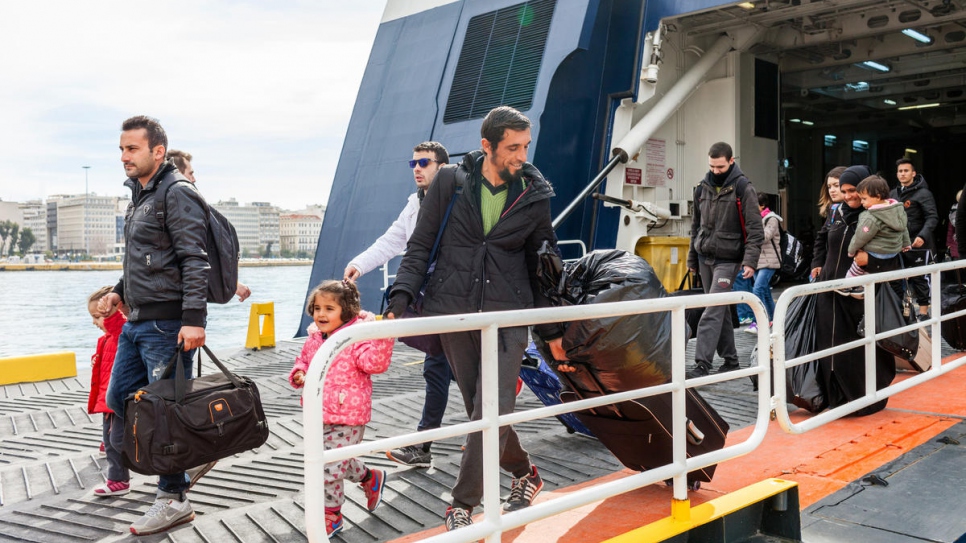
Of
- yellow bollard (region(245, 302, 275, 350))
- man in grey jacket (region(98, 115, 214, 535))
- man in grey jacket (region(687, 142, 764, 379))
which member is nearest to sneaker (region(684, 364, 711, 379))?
man in grey jacket (region(687, 142, 764, 379))

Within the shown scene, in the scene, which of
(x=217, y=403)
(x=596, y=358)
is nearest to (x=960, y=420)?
(x=596, y=358)

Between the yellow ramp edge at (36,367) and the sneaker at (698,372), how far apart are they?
19.5 feet

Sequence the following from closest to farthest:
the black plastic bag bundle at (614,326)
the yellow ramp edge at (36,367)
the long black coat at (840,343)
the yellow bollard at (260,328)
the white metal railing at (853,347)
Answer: the black plastic bag bundle at (614,326) → the white metal railing at (853,347) → the long black coat at (840,343) → the yellow ramp edge at (36,367) → the yellow bollard at (260,328)

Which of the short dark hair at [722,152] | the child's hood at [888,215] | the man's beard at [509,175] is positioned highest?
the short dark hair at [722,152]

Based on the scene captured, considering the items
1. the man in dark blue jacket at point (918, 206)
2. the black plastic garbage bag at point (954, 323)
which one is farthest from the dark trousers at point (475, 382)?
the man in dark blue jacket at point (918, 206)

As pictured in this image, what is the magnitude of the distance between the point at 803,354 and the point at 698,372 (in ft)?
4.65

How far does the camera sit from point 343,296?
3461mm

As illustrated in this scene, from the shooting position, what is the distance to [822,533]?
121 inches

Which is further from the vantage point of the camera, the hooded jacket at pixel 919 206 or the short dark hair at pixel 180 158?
the hooded jacket at pixel 919 206

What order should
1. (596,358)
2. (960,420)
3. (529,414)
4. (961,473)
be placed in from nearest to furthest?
(529,414)
(596,358)
(961,473)
(960,420)

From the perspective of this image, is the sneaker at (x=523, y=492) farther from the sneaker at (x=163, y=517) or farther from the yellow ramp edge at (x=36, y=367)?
the yellow ramp edge at (x=36, y=367)

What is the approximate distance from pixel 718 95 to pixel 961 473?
9249 mm

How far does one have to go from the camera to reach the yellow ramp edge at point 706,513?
2.66m

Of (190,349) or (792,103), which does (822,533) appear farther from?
(792,103)
